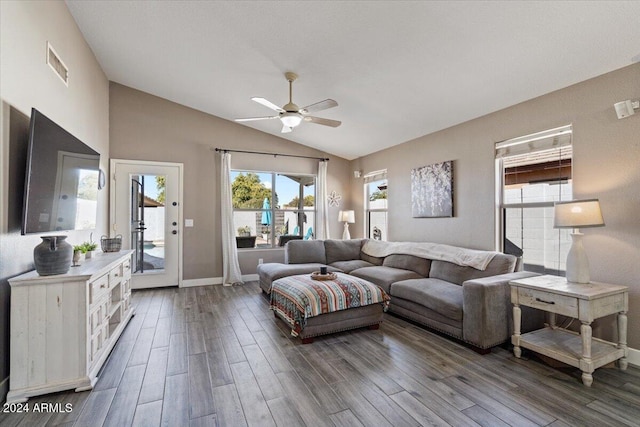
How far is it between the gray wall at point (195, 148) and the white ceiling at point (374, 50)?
0.57 m

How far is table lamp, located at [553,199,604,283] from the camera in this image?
8.09 feet

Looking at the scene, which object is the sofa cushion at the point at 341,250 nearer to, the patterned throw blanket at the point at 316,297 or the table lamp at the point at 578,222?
the patterned throw blanket at the point at 316,297

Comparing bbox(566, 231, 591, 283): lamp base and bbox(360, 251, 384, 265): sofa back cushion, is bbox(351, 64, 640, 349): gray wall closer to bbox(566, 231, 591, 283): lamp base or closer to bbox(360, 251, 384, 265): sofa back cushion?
bbox(566, 231, 591, 283): lamp base

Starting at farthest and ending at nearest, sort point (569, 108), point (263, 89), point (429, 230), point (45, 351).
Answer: point (429, 230)
point (263, 89)
point (569, 108)
point (45, 351)

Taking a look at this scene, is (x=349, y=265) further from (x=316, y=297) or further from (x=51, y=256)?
(x=51, y=256)

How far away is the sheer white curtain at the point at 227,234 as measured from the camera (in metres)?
5.48

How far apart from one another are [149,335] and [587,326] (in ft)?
12.8

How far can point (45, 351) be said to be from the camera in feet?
6.84

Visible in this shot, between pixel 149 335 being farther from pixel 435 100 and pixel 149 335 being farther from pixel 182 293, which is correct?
pixel 435 100

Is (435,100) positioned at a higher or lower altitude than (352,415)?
higher

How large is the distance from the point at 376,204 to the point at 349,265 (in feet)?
5.65

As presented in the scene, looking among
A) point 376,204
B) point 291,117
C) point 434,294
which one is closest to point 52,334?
point 291,117

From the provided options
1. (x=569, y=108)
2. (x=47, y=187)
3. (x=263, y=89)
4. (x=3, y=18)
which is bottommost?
(x=47, y=187)

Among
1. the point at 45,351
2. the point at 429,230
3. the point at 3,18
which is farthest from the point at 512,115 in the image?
the point at 45,351
